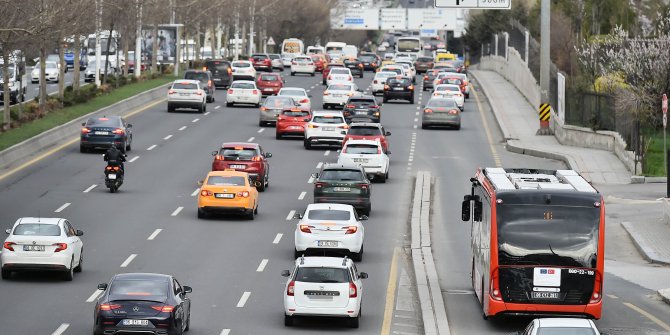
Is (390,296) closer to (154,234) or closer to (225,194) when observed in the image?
(154,234)

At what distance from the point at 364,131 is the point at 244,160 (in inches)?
363

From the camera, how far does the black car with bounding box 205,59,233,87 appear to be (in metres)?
90.9

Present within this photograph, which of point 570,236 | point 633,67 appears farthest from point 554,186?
point 633,67

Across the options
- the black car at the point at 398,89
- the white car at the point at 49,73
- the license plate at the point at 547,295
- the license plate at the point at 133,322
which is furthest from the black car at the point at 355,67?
the license plate at the point at 133,322

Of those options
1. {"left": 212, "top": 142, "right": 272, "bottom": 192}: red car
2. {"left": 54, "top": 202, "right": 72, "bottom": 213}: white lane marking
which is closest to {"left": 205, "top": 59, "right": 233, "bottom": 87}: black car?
{"left": 212, "top": 142, "right": 272, "bottom": 192}: red car

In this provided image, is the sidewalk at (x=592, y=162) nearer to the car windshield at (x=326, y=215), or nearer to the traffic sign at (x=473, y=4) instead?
the traffic sign at (x=473, y=4)

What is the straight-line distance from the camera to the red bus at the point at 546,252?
26672 mm

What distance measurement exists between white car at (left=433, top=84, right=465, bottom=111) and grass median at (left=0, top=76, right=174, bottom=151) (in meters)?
16.0

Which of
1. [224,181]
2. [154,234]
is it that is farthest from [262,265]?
[224,181]

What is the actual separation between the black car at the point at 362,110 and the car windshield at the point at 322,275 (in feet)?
129

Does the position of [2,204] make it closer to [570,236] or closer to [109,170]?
[109,170]

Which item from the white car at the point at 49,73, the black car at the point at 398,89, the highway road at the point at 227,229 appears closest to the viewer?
the highway road at the point at 227,229

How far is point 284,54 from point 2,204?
85081 mm

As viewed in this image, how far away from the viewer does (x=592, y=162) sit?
187ft
